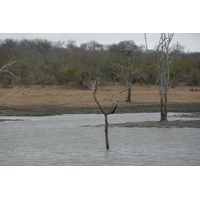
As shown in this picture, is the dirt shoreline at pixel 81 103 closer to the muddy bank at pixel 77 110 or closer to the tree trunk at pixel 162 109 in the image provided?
the muddy bank at pixel 77 110

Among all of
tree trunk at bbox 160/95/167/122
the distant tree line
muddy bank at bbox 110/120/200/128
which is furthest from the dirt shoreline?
the distant tree line

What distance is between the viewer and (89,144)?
1557 cm

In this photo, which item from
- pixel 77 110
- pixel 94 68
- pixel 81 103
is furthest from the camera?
pixel 94 68

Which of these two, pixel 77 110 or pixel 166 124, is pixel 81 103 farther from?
pixel 166 124

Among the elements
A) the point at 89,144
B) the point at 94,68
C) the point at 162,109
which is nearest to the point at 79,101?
the point at 162,109

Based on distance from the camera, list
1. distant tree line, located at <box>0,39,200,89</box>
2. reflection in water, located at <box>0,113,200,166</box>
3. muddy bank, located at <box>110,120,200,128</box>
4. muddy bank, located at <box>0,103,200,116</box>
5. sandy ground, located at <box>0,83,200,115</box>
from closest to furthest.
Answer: reflection in water, located at <box>0,113,200,166</box> < muddy bank, located at <box>110,120,200,128</box> < muddy bank, located at <box>0,103,200,116</box> < sandy ground, located at <box>0,83,200,115</box> < distant tree line, located at <box>0,39,200,89</box>

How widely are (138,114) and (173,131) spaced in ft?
20.1

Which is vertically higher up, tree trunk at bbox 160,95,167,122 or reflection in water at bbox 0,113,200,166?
tree trunk at bbox 160,95,167,122

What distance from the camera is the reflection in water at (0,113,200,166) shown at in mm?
12867

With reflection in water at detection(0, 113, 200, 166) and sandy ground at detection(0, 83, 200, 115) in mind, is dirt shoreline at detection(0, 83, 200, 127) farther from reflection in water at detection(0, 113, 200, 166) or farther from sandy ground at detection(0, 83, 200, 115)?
reflection in water at detection(0, 113, 200, 166)

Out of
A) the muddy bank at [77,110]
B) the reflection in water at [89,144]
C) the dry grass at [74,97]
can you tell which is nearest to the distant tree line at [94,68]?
the dry grass at [74,97]

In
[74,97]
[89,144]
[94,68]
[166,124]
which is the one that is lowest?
[89,144]

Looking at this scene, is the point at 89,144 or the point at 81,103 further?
the point at 81,103
